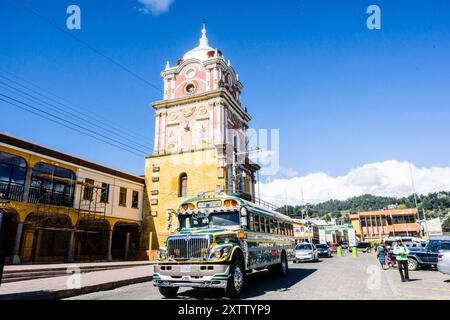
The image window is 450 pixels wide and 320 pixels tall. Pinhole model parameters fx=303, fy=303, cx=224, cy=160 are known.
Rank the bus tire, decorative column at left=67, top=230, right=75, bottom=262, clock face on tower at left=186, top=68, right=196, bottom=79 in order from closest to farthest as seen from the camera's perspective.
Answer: the bus tire → decorative column at left=67, top=230, right=75, bottom=262 → clock face on tower at left=186, top=68, right=196, bottom=79

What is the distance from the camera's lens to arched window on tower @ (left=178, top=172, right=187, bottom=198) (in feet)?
101

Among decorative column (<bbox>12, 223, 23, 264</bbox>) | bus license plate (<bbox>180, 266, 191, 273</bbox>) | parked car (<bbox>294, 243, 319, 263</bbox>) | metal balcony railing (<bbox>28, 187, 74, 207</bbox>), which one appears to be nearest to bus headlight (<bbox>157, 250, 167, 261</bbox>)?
bus license plate (<bbox>180, 266, 191, 273</bbox>)

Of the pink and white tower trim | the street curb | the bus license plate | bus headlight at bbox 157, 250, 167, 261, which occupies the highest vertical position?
the pink and white tower trim

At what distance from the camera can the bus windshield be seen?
10117 mm

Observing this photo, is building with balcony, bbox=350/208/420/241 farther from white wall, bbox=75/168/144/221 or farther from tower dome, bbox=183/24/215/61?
white wall, bbox=75/168/144/221

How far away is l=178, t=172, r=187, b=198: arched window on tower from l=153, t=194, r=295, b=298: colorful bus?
19.1 meters

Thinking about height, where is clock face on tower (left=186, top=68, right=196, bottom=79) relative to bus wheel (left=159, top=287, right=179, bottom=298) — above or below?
above

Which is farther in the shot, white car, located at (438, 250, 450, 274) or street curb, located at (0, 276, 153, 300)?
white car, located at (438, 250, 450, 274)

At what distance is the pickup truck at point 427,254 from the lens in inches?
604

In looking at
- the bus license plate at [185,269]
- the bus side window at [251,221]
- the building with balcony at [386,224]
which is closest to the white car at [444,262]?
the bus side window at [251,221]

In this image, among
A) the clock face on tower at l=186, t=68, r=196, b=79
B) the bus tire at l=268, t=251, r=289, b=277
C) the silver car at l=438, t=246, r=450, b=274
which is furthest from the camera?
the clock face on tower at l=186, t=68, r=196, b=79

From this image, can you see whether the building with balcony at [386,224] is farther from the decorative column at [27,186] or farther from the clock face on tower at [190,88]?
the decorative column at [27,186]

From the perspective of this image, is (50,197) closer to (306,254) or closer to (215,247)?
(215,247)
